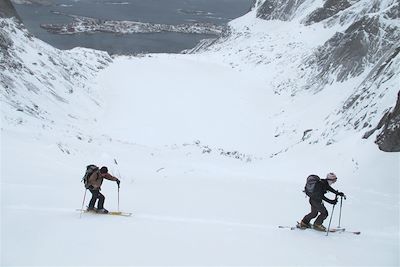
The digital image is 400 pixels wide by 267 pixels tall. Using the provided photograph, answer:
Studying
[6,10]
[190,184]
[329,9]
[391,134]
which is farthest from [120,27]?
[391,134]

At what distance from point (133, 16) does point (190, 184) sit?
8883 centimetres

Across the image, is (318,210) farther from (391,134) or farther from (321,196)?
(391,134)

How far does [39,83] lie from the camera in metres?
29.5

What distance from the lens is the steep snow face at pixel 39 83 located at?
23964mm

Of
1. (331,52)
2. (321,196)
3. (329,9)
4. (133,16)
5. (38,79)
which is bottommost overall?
(321,196)

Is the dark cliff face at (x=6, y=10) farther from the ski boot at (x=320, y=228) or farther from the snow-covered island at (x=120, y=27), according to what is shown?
the snow-covered island at (x=120, y=27)

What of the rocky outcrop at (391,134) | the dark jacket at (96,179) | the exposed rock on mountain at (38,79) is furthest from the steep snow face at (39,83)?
the rocky outcrop at (391,134)

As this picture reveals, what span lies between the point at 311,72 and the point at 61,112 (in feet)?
66.8

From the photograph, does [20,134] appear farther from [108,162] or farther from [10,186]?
[10,186]

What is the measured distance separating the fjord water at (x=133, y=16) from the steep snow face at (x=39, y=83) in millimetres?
38068

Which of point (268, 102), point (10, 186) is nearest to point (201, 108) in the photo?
point (268, 102)

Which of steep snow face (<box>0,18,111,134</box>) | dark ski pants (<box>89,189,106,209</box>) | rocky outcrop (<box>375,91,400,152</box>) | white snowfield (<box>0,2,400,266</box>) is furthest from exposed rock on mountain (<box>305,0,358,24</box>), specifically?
dark ski pants (<box>89,189,106,209</box>)

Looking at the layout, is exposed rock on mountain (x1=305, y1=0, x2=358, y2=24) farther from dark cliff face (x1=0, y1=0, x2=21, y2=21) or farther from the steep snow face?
dark cliff face (x1=0, y1=0, x2=21, y2=21)

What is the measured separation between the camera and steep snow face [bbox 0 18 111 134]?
2396cm
